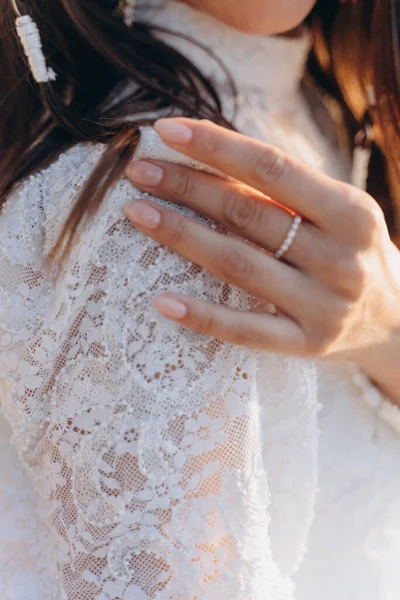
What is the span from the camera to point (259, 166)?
31.8 inches

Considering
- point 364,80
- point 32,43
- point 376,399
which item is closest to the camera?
point 32,43

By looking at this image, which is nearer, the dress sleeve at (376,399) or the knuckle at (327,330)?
the knuckle at (327,330)

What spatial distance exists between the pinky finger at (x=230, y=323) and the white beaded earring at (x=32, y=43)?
1.27 ft

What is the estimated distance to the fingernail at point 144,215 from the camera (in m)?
0.79

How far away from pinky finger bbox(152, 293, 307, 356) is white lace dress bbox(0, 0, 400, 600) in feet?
0.08

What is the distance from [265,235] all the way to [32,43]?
0.43 m

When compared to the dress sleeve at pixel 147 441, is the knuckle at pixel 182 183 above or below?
above

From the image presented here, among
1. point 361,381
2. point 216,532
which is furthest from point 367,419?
point 216,532

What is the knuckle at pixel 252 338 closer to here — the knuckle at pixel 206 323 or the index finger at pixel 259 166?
the knuckle at pixel 206 323

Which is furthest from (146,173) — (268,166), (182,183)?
(268,166)

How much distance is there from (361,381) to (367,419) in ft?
0.21

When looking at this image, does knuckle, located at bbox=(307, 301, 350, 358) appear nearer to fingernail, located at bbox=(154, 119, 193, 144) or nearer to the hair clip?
fingernail, located at bbox=(154, 119, 193, 144)

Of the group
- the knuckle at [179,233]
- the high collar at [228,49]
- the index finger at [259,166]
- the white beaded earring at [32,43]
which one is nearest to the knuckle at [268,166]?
the index finger at [259,166]

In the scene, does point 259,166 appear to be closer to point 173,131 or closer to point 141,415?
point 173,131
